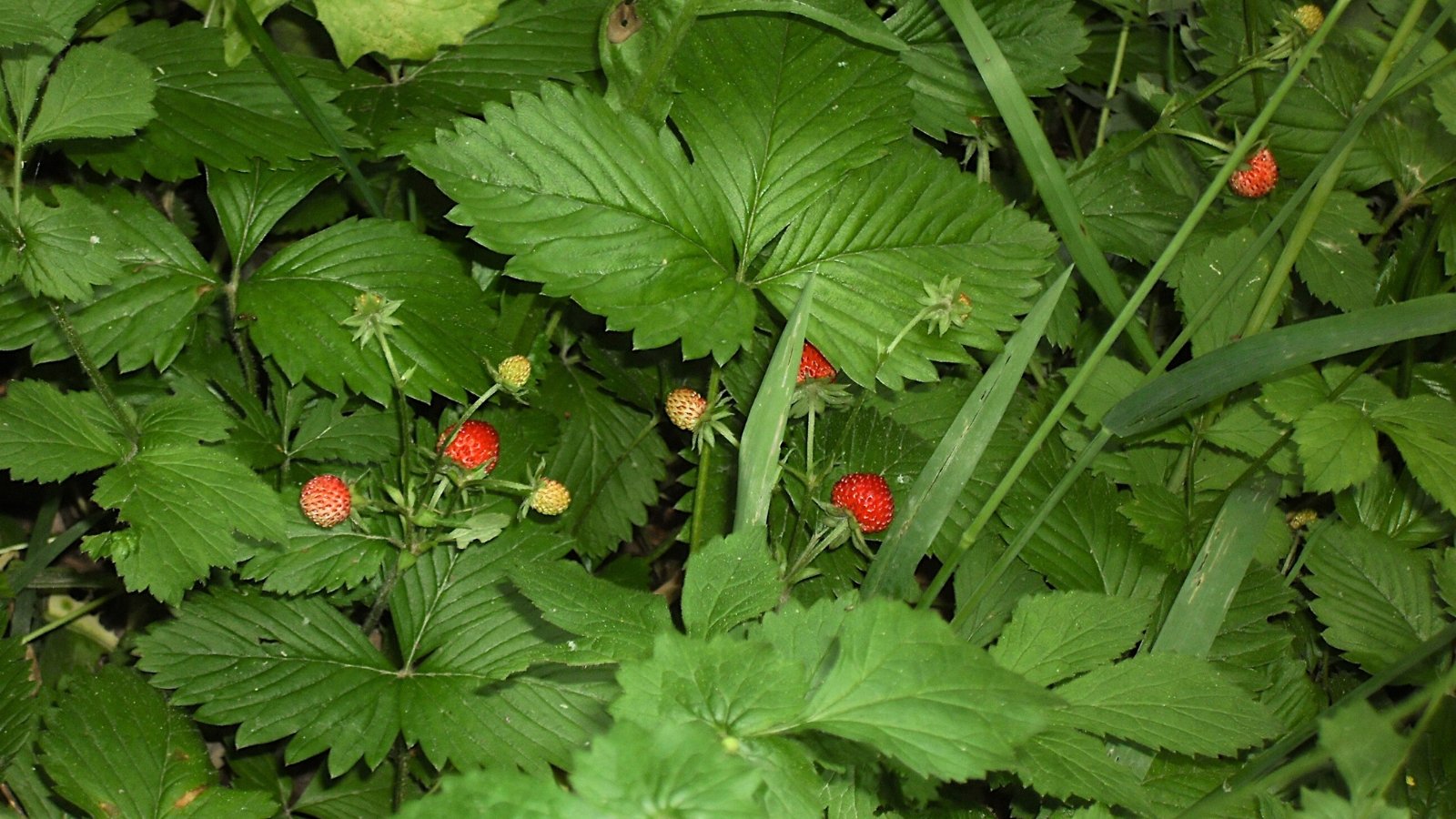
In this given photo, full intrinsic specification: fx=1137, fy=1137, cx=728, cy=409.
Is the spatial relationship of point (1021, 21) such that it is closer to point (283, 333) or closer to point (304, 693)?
point (283, 333)

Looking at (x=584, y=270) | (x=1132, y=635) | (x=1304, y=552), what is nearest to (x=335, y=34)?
(x=584, y=270)

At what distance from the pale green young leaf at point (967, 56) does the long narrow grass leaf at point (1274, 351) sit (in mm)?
725

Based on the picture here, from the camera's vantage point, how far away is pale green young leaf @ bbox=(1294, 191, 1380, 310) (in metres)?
2.09

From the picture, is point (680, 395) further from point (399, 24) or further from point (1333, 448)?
point (1333, 448)

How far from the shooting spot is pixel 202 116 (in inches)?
74.1

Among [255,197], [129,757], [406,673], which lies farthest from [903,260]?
[129,757]

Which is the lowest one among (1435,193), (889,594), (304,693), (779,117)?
(304,693)

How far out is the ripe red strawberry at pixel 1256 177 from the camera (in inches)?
81.5

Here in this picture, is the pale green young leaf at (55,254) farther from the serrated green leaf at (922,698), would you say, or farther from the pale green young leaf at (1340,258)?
the pale green young leaf at (1340,258)

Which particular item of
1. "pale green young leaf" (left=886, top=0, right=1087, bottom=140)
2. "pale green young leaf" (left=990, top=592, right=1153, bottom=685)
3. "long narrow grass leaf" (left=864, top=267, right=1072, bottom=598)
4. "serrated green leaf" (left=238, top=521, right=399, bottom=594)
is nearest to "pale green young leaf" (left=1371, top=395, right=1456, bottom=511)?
"pale green young leaf" (left=990, top=592, right=1153, bottom=685)

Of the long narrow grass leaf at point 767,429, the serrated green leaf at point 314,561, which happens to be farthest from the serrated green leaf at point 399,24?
the long narrow grass leaf at point 767,429

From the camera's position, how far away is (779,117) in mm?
1844

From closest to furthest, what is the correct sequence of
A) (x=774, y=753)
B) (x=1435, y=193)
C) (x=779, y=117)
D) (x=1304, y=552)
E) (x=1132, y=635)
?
1. (x=774, y=753)
2. (x=1132, y=635)
3. (x=779, y=117)
4. (x=1304, y=552)
5. (x=1435, y=193)

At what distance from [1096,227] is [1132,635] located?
0.97 m
